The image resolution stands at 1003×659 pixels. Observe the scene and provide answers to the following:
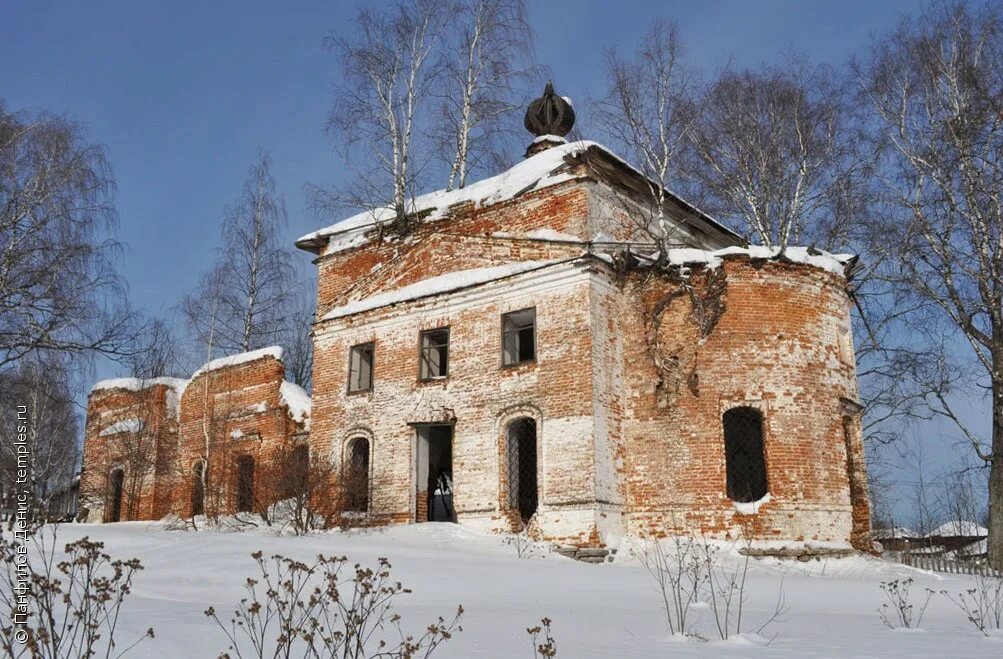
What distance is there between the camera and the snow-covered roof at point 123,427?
24.4 metres

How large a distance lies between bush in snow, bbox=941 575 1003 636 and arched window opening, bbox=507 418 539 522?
736 centimetres

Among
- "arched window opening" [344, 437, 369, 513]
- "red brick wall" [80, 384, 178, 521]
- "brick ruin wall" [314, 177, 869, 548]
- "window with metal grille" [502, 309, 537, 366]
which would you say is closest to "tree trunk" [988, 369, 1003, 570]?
"brick ruin wall" [314, 177, 869, 548]

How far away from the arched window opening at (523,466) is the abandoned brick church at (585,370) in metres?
0.06

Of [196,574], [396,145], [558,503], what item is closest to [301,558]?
[196,574]

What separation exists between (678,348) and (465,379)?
4049 mm

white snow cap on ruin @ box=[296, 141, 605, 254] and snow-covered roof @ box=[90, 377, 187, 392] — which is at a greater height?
white snow cap on ruin @ box=[296, 141, 605, 254]

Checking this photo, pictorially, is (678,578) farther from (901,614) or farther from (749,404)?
(749,404)

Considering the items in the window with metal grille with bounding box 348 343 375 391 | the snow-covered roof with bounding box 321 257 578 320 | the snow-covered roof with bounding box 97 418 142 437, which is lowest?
the snow-covered roof with bounding box 97 418 142 437

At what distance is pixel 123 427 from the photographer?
973 inches

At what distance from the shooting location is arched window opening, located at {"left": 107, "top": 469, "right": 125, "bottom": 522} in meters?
24.8

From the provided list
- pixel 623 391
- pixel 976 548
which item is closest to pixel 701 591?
pixel 623 391

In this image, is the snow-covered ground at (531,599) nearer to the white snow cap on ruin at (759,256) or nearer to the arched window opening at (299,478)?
the arched window opening at (299,478)

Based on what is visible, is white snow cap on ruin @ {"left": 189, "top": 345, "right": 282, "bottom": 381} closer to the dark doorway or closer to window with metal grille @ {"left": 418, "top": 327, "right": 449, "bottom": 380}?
the dark doorway

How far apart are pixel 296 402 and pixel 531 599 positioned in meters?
13.4
